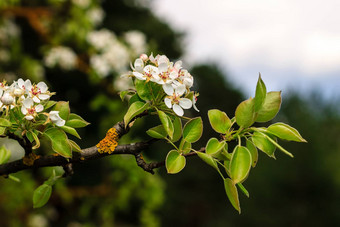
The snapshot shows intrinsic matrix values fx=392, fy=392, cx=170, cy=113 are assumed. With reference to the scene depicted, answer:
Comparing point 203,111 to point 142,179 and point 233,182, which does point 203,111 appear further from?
point 233,182

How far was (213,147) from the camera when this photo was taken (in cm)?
Answer: 89

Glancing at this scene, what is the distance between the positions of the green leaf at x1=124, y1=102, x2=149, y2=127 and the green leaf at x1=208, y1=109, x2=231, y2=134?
0.16 m

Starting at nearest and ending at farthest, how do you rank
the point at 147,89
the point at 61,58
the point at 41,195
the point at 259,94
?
the point at 259,94 → the point at 147,89 → the point at 41,195 → the point at 61,58

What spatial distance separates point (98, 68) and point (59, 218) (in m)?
5.94

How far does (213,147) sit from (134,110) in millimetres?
207

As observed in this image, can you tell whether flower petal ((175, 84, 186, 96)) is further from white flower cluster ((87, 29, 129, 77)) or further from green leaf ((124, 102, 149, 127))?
white flower cluster ((87, 29, 129, 77))

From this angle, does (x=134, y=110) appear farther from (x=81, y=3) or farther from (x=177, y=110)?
(x=81, y=3)

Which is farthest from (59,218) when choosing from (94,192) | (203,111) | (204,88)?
(204,88)

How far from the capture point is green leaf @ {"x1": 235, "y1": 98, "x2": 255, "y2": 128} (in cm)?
89

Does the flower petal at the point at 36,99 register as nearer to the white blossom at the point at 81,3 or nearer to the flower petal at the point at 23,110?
the flower petal at the point at 23,110

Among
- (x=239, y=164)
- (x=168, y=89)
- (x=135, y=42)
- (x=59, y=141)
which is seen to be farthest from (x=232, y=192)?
(x=135, y=42)

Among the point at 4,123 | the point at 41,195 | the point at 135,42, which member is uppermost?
the point at 4,123

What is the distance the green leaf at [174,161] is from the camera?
897 mm

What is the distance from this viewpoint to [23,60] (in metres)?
5.50
